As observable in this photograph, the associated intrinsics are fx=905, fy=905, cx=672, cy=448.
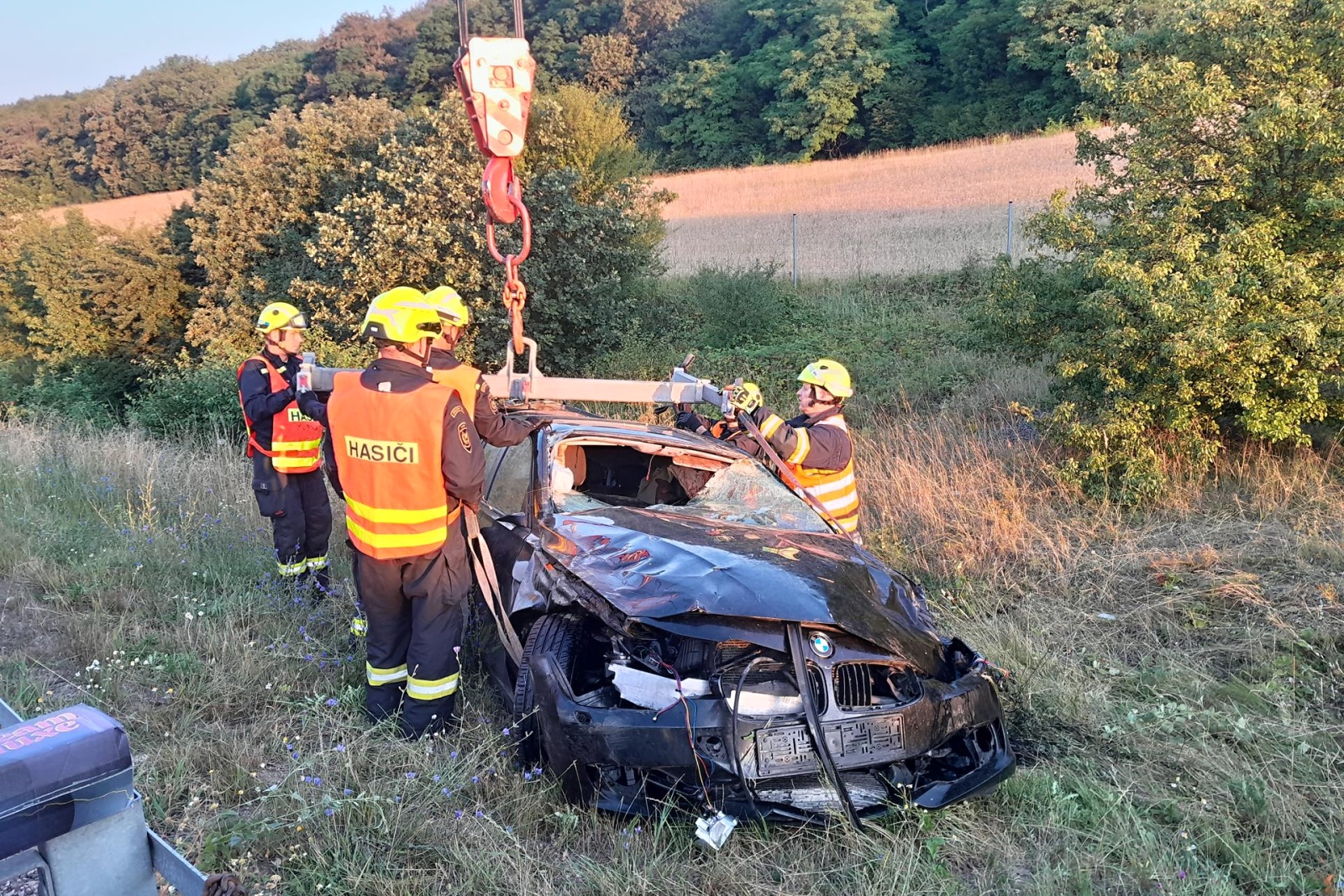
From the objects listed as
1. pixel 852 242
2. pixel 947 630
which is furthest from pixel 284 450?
pixel 852 242

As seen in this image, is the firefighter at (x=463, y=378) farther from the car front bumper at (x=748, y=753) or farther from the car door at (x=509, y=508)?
the car front bumper at (x=748, y=753)

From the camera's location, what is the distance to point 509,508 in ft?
14.6

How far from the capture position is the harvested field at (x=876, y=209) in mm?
16422

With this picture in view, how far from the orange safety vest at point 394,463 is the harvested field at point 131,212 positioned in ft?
52.1

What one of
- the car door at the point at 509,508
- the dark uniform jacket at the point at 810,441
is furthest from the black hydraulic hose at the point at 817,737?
the dark uniform jacket at the point at 810,441

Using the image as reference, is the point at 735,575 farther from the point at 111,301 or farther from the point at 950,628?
the point at 111,301

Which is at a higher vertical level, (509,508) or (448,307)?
(448,307)

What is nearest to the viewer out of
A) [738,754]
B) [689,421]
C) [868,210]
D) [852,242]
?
[738,754]

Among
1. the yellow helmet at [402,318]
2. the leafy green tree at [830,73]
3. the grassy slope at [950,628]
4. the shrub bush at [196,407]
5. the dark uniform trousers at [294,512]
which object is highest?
the leafy green tree at [830,73]

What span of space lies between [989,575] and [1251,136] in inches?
144

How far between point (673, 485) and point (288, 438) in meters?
2.45

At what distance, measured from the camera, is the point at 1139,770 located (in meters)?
3.67

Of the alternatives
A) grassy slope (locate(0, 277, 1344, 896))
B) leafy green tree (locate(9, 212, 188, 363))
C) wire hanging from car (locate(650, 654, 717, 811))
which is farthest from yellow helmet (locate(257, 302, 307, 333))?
leafy green tree (locate(9, 212, 188, 363))

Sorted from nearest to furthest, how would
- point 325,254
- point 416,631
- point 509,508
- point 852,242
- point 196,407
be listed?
1. point 416,631
2. point 509,508
3. point 196,407
4. point 325,254
5. point 852,242
